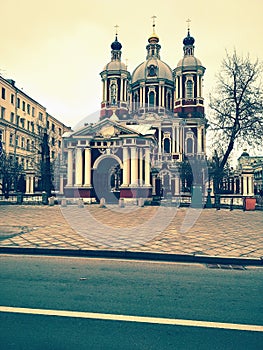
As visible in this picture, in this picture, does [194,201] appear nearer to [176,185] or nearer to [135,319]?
[176,185]

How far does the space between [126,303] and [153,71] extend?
1796 inches

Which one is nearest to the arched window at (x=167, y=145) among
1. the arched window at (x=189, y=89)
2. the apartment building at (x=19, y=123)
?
the arched window at (x=189, y=89)

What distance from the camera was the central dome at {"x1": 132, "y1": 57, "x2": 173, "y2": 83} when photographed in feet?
149

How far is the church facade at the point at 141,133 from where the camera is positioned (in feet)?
93.0

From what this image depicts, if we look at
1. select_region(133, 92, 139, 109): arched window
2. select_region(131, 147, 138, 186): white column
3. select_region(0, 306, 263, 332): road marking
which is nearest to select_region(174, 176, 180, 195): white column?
select_region(131, 147, 138, 186): white column

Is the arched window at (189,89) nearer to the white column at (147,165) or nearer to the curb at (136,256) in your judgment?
the white column at (147,165)

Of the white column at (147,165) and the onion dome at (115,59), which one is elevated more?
the onion dome at (115,59)

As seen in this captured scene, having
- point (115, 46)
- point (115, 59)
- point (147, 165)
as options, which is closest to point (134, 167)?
point (147, 165)

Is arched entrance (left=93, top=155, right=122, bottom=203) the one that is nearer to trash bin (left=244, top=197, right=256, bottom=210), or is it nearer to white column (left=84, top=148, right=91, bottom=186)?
white column (left=84, top=148, right=91, bottom=186)

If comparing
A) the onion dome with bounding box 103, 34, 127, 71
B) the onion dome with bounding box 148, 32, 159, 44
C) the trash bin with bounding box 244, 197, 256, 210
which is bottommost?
the trash bin with bounding box 244, 197, 256, 210

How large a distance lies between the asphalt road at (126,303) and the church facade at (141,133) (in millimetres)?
21351

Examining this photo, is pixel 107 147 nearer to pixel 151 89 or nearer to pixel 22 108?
pixel 151 89

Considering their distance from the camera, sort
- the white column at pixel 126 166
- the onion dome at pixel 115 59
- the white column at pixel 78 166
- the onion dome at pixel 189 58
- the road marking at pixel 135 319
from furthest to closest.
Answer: the onion dome at pixel 115 59 → the onion dome at pixel 189 58 → the white column at pixel 78 166 → the white column at pixel 126 166 → the road marking at pixel 135 319

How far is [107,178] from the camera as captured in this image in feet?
101
